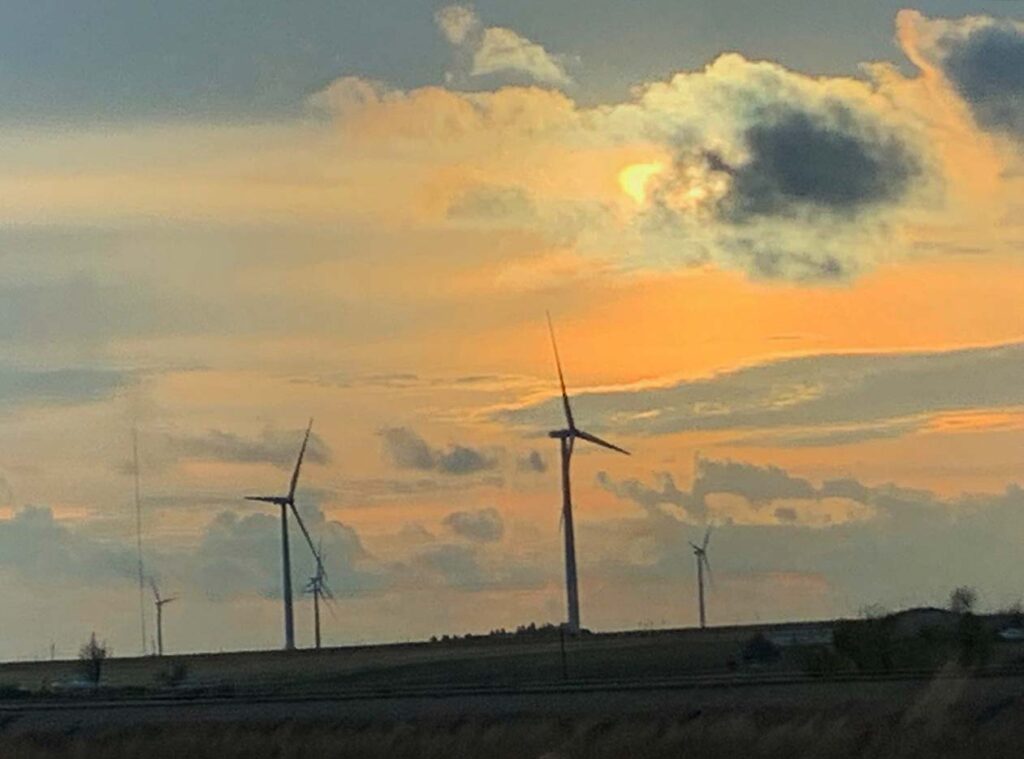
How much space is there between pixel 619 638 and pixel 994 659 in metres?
99.0

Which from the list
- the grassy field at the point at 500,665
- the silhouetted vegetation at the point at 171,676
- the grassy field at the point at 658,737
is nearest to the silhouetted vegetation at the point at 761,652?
the grassy field at the point at 500,665

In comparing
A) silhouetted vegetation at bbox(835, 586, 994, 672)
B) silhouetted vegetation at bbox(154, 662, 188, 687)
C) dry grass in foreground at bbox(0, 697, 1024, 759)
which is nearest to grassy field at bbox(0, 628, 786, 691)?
silhouetted vegetation at bbox(154, 662, 188, 687)

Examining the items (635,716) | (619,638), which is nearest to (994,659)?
(635,716)

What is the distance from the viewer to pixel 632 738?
52.4 meters

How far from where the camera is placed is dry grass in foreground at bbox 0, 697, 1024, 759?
4797 centimetres

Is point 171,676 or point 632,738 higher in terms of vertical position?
point 171,676

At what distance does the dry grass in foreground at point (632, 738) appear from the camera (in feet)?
157

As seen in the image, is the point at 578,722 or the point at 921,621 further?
the point at 921,621

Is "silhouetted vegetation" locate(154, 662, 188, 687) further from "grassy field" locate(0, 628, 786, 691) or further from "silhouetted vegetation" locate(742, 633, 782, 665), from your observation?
"silhouetted vegetation" locate(742, 633, 782, 665)

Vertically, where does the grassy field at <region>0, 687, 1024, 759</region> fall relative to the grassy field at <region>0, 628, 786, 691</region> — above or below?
below

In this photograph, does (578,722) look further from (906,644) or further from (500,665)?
(500,665)

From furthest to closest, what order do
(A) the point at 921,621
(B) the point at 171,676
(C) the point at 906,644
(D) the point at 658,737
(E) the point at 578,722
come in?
(B) the point at 171,676 → (A) the point at 921,621 → (C) the point at 906,644 → (E) the point at 578,722 → (D) the point at 658,737

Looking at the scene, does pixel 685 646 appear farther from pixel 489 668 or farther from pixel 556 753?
pixel 556 753

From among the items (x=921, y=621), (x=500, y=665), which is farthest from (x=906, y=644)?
(x=500, y=665)
